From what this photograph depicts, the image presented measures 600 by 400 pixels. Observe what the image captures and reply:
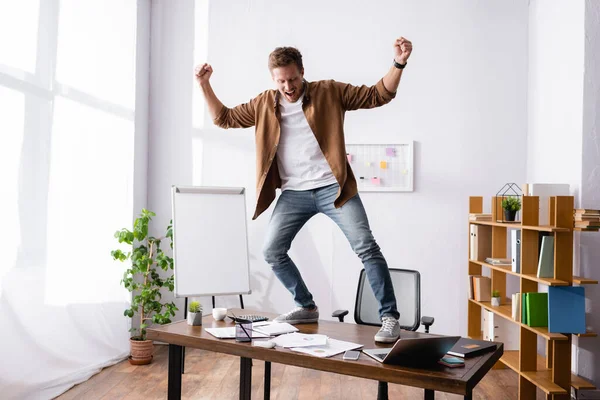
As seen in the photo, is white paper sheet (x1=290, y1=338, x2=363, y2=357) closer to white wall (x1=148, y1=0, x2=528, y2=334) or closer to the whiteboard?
the whiteboard

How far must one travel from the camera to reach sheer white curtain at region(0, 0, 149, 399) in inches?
122

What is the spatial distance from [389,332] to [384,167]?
2.49 m

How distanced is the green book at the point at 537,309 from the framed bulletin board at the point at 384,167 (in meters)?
1.47

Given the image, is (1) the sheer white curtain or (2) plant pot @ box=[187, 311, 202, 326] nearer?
(2) plant pot @ box=[187, 311, 202, 326]

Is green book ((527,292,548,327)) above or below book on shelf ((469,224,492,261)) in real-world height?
below

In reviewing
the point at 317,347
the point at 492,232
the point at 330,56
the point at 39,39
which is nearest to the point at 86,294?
the point at 39,39

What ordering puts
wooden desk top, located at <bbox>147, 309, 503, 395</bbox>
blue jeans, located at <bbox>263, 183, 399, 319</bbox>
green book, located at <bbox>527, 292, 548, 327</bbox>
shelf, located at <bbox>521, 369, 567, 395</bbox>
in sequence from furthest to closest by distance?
1. green book, located at <bbox>527, 292, 548, 327</bbox>
2. shelf, located at <bbox>521, 369, 567, 395</bbox>
3. blue jeans, located at <bbox>263, 183, 399, 319</bbox>
4. wooden desk top, located at <bbox>147, 309, 503, 395</bbox>

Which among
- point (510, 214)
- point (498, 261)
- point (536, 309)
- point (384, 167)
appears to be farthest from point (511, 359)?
point (384, 167)

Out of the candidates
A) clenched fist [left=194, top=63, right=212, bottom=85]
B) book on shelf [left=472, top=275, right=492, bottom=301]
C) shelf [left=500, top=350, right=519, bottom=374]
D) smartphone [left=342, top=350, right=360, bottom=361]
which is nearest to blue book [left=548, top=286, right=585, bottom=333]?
shelf [left=500, top=350, right=519, bottom=374]

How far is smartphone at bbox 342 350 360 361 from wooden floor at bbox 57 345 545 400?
1.58 metres

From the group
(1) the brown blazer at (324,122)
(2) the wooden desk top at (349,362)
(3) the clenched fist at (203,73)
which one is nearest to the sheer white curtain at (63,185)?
(3) the clenched fist at (203,73)

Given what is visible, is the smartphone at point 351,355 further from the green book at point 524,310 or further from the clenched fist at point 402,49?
the green book at point 524,310

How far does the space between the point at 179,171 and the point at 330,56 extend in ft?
5.59

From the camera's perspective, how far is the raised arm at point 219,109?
2.75 m
